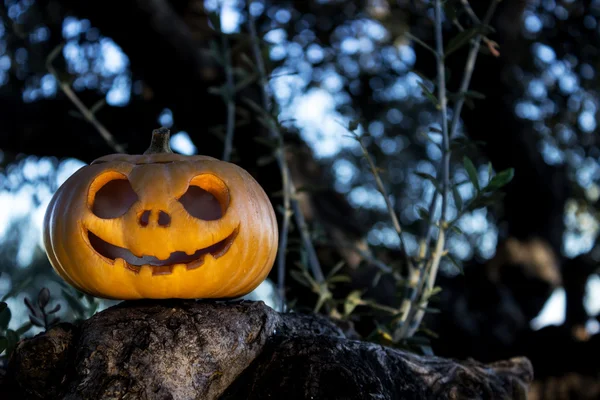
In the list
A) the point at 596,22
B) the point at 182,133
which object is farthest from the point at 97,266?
the point at 596,22

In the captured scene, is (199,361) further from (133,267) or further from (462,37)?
(462,37)

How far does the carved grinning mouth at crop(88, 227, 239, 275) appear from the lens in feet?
4.37

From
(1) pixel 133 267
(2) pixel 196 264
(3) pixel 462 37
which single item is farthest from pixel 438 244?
(1) pixel 133 267

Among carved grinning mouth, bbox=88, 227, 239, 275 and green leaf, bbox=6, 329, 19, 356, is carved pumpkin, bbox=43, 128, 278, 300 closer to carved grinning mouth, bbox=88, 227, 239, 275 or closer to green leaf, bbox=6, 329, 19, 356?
carved grinning mouth, bbox=88, 227, 239, 275

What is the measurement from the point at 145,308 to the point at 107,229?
0.61ft

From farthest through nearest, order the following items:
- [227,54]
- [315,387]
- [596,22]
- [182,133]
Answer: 1. [596,22]
2. [182,133]
3. [227,54]
4. [315,387]

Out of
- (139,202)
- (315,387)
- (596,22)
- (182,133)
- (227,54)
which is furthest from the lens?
(596,22)

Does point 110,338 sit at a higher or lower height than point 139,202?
lower

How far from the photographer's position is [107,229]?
1.30 meters

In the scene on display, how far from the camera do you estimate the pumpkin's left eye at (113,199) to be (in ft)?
4.60

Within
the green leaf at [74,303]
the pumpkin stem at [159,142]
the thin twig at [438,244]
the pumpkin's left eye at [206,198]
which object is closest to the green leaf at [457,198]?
the thin twig at [438,244]

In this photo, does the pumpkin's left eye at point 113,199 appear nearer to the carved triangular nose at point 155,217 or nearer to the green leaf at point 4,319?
the carved triangular nose at point 155,217

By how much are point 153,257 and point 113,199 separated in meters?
0.16

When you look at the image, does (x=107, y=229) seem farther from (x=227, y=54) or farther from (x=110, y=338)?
(x=227, y=54)
